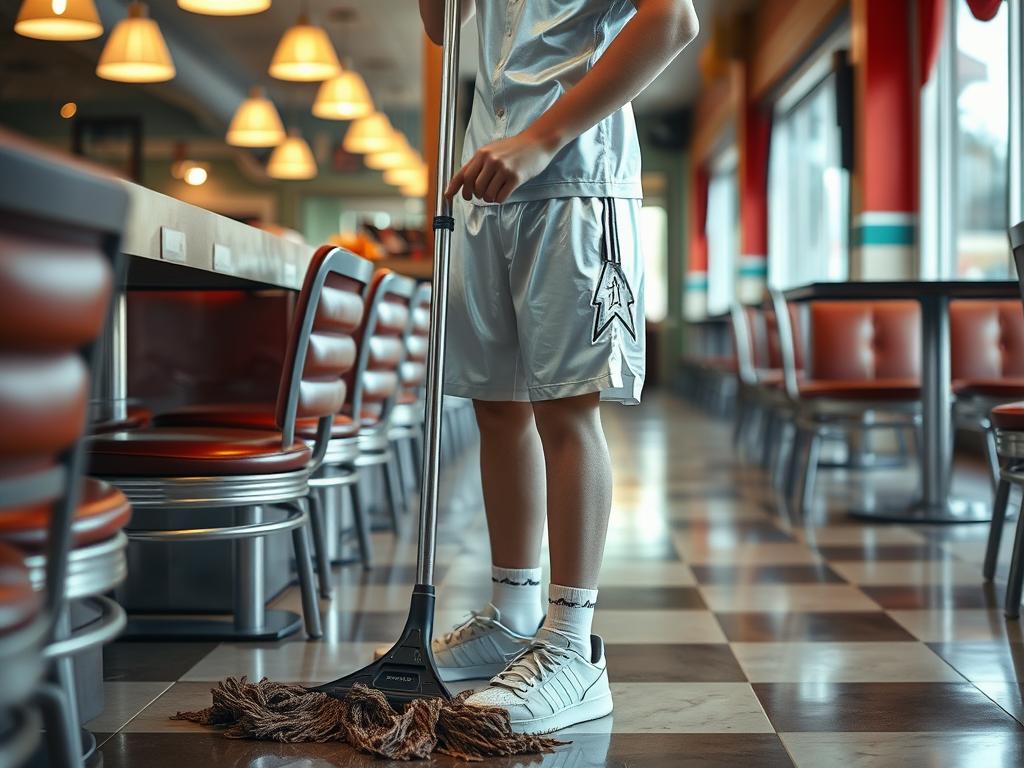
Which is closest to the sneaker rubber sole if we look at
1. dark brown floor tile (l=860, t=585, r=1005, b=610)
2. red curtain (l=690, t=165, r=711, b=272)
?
dark brown floor tile (l=860, t=585, r=1005, b=610)

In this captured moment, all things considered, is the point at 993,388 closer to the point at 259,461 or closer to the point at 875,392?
the point at 875,392

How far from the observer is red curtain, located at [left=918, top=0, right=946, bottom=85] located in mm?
5934

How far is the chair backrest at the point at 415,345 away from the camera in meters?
3.46

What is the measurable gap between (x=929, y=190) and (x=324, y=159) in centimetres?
912

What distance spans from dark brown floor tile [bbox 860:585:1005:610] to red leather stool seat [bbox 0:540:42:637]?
196 cm

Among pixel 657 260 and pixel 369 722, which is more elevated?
pixel 657 260

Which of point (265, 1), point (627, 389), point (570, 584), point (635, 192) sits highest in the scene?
point (265, 1)

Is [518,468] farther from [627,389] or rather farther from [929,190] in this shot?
[929,190]

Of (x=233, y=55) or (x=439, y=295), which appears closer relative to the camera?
(x=439, y=295)

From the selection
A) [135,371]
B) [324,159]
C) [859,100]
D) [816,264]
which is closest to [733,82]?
[816,264]

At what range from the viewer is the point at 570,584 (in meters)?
1.63

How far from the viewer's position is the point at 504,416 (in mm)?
1787

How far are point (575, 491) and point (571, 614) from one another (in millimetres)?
169

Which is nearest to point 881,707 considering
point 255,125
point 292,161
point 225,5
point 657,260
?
point 225,5
